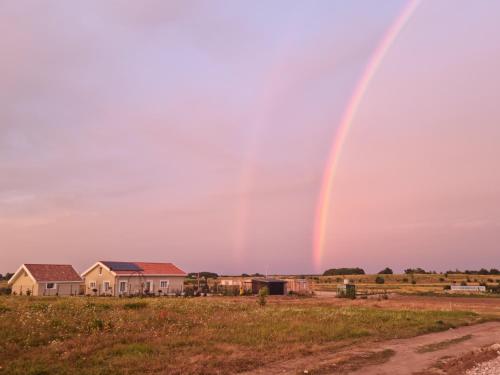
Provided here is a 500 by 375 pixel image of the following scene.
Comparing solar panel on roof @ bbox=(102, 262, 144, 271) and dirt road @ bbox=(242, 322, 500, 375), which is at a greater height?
solar panel on roof @ bbox=(102, 262, 144, 271)

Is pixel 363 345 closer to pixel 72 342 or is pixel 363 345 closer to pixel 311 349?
pixel 311 349

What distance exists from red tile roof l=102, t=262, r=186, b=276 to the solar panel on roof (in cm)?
59

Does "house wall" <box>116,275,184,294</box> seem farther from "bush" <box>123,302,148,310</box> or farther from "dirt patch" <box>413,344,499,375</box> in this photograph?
"dirt patch" <box>413,344,499,375</box>

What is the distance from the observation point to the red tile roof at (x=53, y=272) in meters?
59.7

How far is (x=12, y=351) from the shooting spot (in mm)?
15586

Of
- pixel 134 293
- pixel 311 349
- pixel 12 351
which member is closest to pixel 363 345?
pixel 311 349

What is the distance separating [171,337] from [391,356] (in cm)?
855

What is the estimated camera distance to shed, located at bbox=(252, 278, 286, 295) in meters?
70.8

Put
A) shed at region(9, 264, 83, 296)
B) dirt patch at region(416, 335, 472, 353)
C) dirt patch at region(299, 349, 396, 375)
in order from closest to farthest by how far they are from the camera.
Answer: dirt patch at region(299, 349, 396, 375) → dirt patch at region(416, 335, 472, 353) → shed at region(9, 264, 83, 296)

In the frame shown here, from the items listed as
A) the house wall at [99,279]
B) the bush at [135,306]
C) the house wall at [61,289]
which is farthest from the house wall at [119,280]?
the bush at [135,306]

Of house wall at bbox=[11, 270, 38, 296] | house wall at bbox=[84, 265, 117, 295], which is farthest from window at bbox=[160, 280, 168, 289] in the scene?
house wall at bbox=[11, 270, 38, 296]

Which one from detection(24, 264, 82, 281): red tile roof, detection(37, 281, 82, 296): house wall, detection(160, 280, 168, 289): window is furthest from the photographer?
detection(160, 280, 168, 289): window

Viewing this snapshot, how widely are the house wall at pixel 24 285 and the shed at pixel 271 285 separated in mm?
30189

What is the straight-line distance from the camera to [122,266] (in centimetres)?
6262
